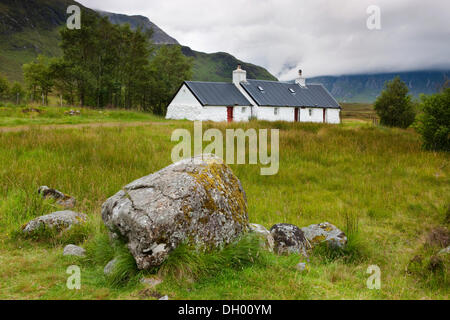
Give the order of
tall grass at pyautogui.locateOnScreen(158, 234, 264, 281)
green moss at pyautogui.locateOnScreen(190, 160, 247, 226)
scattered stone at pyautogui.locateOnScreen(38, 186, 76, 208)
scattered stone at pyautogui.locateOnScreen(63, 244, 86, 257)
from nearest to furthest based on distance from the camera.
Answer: tall grass at pyautogui.locateOnScreen(158, 234, 264, 281)
green moss at pyautogui.locateOnScreen(190, 160, 247, 226)
scattered stone at pyautogui.locateOnScreen(63, 244, 86, 257)
scattered stone at pyautogui.locateOnScreen(38, 186, 76, 208)

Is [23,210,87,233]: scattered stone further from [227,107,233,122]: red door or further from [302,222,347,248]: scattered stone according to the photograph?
[227,107,233,122]: red door

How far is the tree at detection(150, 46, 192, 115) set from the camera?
2099 inches

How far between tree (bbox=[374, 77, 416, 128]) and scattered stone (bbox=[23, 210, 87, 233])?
39.3 m

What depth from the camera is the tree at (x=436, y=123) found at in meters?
14.1

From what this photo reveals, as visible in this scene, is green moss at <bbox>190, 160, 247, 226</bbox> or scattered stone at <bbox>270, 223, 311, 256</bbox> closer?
green moss at <bbox>190, 160, 247, 226</bbox>

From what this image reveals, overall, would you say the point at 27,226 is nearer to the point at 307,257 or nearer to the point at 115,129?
the point at 307,257

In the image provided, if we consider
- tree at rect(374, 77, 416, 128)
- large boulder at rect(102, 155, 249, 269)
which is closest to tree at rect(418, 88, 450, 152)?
large boulder at rect(102, 155, 249, 269)

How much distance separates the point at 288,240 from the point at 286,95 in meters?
42.0

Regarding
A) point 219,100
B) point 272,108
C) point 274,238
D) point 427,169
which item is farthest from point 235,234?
point 272,108

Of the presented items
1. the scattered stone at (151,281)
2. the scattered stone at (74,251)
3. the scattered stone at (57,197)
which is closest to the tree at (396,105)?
the scattered stone at (57,197)

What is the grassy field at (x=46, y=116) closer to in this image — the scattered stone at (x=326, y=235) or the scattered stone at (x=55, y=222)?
the scattered stone at (x=55, y=222)

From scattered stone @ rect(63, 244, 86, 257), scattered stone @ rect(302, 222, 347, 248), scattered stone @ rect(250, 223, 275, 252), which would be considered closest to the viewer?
scattered stone @ rect(63, 244, 86, 257)

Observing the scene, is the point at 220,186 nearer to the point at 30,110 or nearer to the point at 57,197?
the point at 57,197

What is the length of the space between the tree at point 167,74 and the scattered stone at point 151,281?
50799 millimetres
